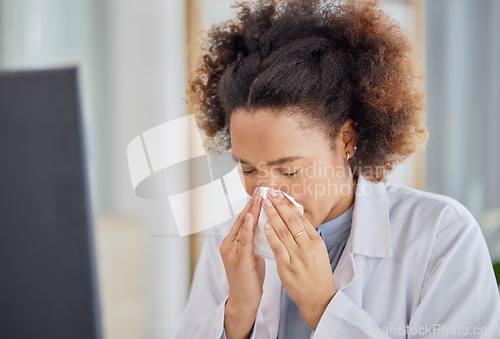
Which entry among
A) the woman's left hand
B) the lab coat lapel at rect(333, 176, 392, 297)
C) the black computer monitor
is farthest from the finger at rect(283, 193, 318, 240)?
the black computer monitor

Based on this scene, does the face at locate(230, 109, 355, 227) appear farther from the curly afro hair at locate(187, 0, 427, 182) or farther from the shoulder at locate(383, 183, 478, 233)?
the shoulder at locate(383, 183, 478, 233)

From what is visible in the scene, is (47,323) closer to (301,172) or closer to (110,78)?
(301,172)

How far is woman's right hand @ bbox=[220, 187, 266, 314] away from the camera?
2.88 feet

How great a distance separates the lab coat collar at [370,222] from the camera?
92cm

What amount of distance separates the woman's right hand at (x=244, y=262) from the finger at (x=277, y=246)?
4 cm

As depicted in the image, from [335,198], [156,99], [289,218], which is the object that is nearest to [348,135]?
[335,198]

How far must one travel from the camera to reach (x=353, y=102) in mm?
952

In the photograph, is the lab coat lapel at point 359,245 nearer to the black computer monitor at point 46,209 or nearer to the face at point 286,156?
the face at point 286,156

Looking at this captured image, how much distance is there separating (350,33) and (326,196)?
32cm

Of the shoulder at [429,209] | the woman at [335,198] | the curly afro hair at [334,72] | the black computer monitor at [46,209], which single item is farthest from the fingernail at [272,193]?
the black computer monitor at [46,209]

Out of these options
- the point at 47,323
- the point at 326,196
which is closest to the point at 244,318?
the point at 326,196

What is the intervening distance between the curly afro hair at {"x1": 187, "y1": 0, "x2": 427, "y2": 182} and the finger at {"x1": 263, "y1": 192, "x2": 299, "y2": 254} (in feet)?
0.60

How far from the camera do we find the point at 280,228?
85 cm

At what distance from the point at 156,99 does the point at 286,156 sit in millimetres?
1430
